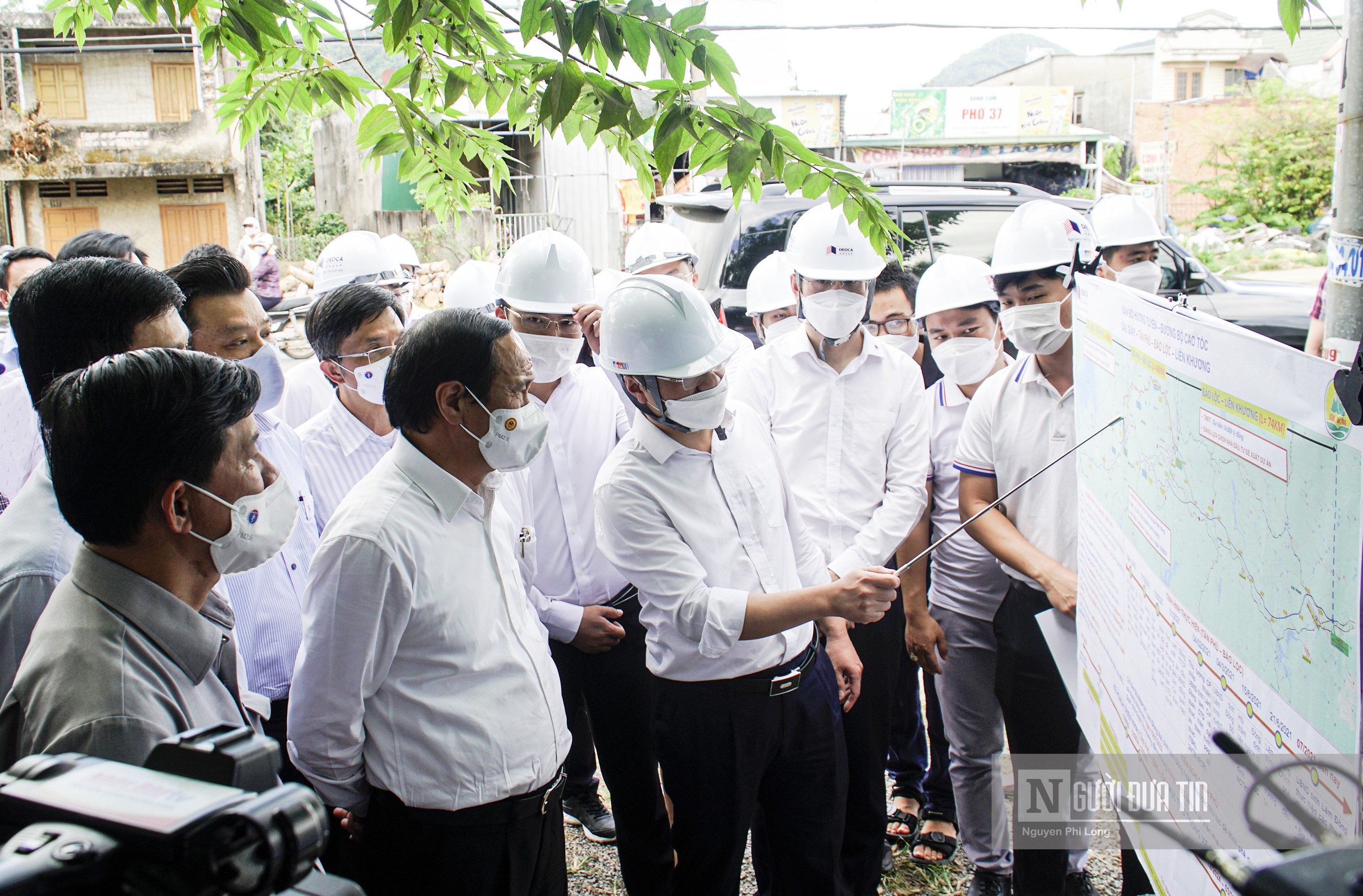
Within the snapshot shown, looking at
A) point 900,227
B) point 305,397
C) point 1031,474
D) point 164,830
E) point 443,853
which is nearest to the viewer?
point 164,830

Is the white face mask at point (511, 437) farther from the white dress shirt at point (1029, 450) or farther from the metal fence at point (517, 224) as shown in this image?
the metal fence at point (517, 224)

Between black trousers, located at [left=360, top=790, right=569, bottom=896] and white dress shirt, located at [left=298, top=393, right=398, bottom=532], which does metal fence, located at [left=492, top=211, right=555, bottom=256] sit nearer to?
white dress shirt, located at [left=298, top=393, right=398, bottom=532]

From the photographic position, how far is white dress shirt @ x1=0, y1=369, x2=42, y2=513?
319 centimetres

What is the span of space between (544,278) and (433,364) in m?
1.34

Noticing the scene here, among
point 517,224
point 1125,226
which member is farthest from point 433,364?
point 517,224

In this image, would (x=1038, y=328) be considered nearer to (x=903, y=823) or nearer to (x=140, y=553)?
(x=903, y=823)

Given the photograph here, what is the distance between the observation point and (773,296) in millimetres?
4590

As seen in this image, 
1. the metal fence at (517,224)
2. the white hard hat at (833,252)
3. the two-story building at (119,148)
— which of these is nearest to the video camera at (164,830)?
the white hard hat at (833,252)

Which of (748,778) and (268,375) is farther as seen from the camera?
(268,375)

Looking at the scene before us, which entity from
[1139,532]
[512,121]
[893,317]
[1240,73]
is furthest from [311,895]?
[1240,73]

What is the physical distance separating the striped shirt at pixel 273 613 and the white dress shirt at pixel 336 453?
22 cm

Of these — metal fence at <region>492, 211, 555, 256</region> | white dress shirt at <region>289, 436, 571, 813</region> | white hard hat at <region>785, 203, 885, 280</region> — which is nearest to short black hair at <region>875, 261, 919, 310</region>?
white hard hat at <region>785, 203, 885, 280</region>

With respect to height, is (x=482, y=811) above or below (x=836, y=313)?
below

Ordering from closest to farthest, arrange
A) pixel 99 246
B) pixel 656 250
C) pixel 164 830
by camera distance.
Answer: pixel 164 830
pixel 99 246
pixel 656 250
